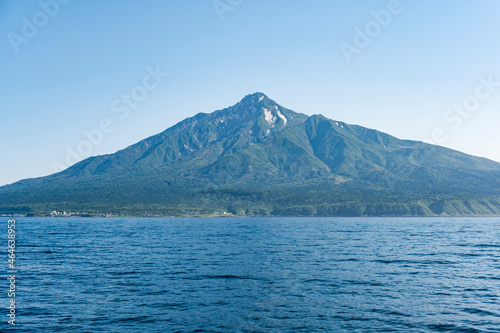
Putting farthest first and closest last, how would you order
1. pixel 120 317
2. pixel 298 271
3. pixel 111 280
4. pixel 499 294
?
1. pixel 298 271
2. pixel 111 280
3. pixel 499 294
4. pixel 120 317

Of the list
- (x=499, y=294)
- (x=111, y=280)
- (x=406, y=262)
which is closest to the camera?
(x=499, y=294)

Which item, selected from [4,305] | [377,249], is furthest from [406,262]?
[4,305]

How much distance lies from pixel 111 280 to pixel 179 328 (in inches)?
908

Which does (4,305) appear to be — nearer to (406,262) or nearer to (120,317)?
(120,317)

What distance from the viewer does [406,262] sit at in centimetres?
6925

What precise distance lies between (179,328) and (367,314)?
17.9m

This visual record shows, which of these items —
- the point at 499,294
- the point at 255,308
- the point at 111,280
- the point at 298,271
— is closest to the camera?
the point at 255,308

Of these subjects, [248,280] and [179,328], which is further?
[248,280]

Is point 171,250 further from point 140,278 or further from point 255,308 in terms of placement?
point 255,308

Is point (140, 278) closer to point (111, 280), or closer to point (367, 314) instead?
point (111, 280)

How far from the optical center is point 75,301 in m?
41.6

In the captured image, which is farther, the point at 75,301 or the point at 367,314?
the point at 75,301

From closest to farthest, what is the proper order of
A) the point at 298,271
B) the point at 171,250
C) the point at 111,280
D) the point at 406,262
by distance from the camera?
the point at 111,280, the point at 298,271, the point at 406,262, the point at 171,250

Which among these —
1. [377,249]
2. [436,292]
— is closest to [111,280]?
[436,292]
